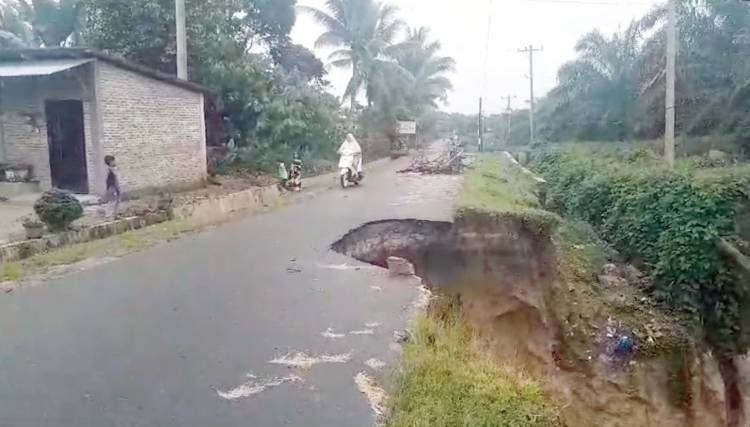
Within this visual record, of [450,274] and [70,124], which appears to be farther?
[70,124]

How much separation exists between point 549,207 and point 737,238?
30.9 feet

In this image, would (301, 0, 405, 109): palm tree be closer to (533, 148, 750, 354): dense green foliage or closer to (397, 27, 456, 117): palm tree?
(397, 27, 456, 117): palm tree

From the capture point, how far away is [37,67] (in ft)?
46.7

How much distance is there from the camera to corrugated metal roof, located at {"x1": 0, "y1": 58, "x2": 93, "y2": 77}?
1343 cm

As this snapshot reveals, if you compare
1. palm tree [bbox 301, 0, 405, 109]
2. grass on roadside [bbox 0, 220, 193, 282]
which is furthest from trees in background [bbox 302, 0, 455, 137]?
grass on roadside [bbox 0, 220, 193, 282]

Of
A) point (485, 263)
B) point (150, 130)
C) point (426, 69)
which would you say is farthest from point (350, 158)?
point (426, 69)

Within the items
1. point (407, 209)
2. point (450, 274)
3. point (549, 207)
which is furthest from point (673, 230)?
point (549, 207)

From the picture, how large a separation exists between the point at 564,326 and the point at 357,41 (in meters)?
24.6

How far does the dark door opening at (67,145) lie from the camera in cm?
1550

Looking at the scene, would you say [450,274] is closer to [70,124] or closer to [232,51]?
[70,124]

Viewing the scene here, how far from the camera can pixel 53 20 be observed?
25406 mm

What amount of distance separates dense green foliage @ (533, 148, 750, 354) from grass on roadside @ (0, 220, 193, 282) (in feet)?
30.0

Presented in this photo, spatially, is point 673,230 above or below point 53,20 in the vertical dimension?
below

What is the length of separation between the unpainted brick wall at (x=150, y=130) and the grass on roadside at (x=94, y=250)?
435 cm
